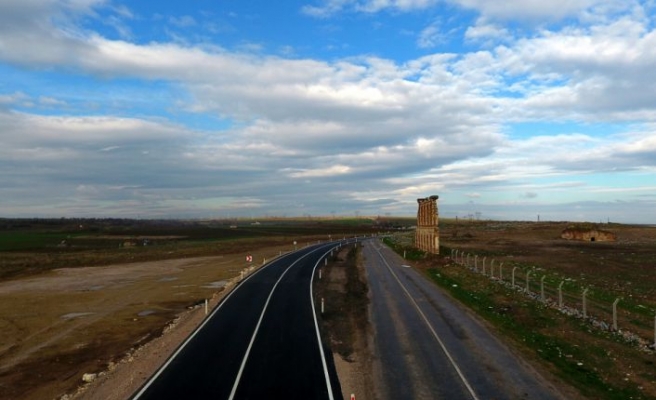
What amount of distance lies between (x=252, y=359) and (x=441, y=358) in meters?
7.76

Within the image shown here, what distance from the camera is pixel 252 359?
21891 millimetres

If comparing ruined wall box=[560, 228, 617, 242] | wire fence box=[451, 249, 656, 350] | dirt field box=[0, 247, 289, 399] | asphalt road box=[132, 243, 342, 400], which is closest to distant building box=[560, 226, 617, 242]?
ruined wall box=[560, 228, 617, 242]

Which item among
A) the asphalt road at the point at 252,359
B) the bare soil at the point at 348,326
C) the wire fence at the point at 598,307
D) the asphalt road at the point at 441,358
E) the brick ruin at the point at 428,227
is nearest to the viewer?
the asphalt road at the point at 441,358

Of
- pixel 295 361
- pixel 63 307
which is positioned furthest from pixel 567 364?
pixel 63 307

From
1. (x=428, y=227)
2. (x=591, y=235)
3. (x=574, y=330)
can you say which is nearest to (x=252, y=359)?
(x=574, y=330)

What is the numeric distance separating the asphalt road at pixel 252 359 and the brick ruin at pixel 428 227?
120 feet

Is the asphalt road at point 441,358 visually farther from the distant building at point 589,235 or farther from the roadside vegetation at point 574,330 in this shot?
the distant building at point 589,235

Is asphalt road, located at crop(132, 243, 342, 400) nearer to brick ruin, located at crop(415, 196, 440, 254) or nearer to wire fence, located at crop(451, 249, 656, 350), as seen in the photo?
wire fence, located at crop(451, 249, 656, 350)

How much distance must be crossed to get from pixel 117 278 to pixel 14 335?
94.2 feet

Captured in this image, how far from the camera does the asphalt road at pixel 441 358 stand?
17.7m

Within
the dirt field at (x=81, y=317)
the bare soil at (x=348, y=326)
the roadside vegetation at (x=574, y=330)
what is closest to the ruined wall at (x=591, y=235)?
the roadside vegetation at (x=574, y=330)

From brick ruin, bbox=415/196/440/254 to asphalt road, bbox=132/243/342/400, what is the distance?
36.6 meters

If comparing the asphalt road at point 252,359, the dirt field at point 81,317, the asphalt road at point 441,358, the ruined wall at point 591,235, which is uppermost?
the ruined wall at point 591,235

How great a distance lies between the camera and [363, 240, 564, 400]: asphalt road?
1769 centimetres
